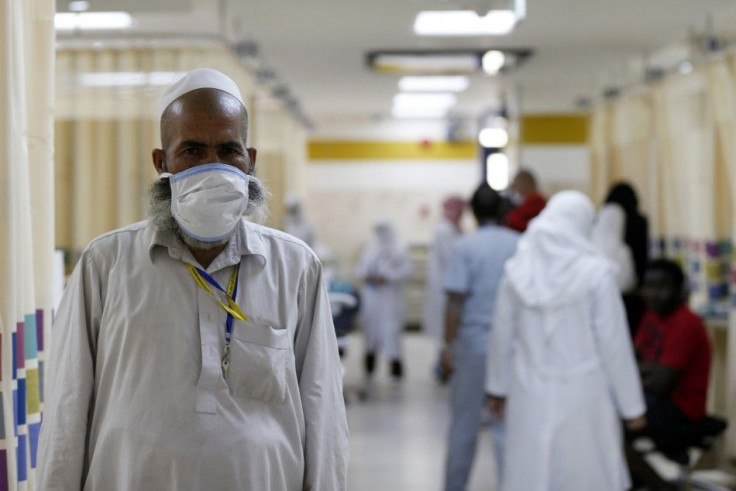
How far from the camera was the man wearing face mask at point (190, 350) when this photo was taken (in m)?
1.80

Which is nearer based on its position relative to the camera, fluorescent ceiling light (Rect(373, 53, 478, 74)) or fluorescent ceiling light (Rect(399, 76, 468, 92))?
fluorescent ceiling light (Rect(373, 53, 478, 74))

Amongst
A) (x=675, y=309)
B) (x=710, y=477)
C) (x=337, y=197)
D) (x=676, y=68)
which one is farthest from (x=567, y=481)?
(x=337, y=197)

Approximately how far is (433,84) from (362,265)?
7.55ft

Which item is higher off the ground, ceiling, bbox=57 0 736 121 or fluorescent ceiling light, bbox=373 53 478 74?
ceiling, bbox=57 0 736 121

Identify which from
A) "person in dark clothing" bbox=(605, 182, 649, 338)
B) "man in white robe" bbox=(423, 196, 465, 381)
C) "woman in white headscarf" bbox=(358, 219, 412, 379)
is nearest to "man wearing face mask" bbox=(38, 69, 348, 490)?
"person in dark clothing" bbox=(605, 182, 649, 338)

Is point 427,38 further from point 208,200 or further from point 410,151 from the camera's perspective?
point 410,151

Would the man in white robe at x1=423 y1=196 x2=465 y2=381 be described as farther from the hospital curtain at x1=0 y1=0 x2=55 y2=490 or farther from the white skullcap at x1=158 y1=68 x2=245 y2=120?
the white skullcap at x1=158 y1=68 x2=245 y2=120

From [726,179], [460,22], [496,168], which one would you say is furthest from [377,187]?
[726,179]

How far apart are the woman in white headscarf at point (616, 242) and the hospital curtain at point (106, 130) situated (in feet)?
10.6

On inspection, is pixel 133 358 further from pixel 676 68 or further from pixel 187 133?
pixel 676 68

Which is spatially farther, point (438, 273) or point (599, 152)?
point (599, 152)

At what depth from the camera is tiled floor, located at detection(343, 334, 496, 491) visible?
5.70 meters

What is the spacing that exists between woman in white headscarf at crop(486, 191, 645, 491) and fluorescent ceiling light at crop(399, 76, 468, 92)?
5.69 meters

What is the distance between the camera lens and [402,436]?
22.7ft
